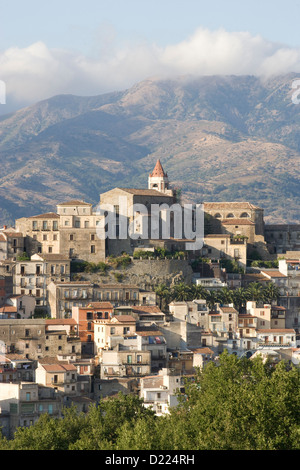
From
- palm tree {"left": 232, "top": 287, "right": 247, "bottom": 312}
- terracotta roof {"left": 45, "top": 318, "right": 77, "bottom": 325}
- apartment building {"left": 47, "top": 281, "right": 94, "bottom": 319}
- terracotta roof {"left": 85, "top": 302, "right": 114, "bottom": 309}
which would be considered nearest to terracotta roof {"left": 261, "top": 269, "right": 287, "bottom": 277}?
palm tree {"left": 232, "top": 287, "right": 247, "bottom": 312}

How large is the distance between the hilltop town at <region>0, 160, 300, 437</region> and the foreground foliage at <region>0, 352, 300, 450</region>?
11.5 m

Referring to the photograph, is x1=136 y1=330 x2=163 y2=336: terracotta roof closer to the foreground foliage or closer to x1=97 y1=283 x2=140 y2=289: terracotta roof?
x1=97 y1=283 x2=140 y2=289: terracotta roof

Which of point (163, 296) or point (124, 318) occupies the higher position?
point (163, 296)

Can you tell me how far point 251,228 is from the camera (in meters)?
138

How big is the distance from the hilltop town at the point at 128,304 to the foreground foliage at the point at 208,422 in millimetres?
11497

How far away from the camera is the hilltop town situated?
3912 inches

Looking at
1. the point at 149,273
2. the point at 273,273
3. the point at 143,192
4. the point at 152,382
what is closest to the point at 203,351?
the point at 152,382

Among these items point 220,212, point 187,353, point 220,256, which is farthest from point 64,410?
point 220,212

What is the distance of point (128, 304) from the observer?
118m

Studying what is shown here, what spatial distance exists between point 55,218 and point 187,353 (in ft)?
81.8

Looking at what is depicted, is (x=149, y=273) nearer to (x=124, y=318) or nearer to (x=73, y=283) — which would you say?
(x=73, y=283)

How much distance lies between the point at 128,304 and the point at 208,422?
48.6 m

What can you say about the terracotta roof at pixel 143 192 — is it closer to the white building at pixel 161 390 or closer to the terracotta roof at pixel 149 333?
the terracotta roof at pixel 149 333
